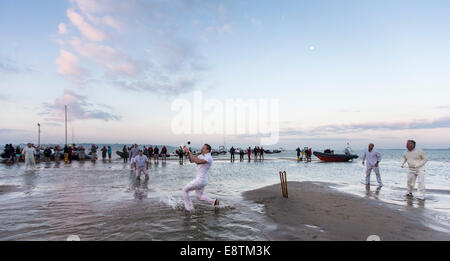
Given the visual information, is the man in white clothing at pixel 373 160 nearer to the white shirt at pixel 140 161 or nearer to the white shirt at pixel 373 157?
the white shirt at pixel 373 157

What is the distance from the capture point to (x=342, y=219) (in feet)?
19.2

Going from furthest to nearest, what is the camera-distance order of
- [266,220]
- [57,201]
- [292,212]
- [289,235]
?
1. [57,201]
2. [292,212]
3. [266,220]
4. [289,235]

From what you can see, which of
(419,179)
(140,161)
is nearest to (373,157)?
(419,179)

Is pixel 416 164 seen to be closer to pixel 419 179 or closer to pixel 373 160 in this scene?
pixel 419 179

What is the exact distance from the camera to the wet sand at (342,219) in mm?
4781

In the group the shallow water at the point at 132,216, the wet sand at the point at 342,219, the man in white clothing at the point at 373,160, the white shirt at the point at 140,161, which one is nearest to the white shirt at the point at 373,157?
the man in white clothing at the point at 373,160

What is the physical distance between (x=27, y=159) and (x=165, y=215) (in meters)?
17.4
